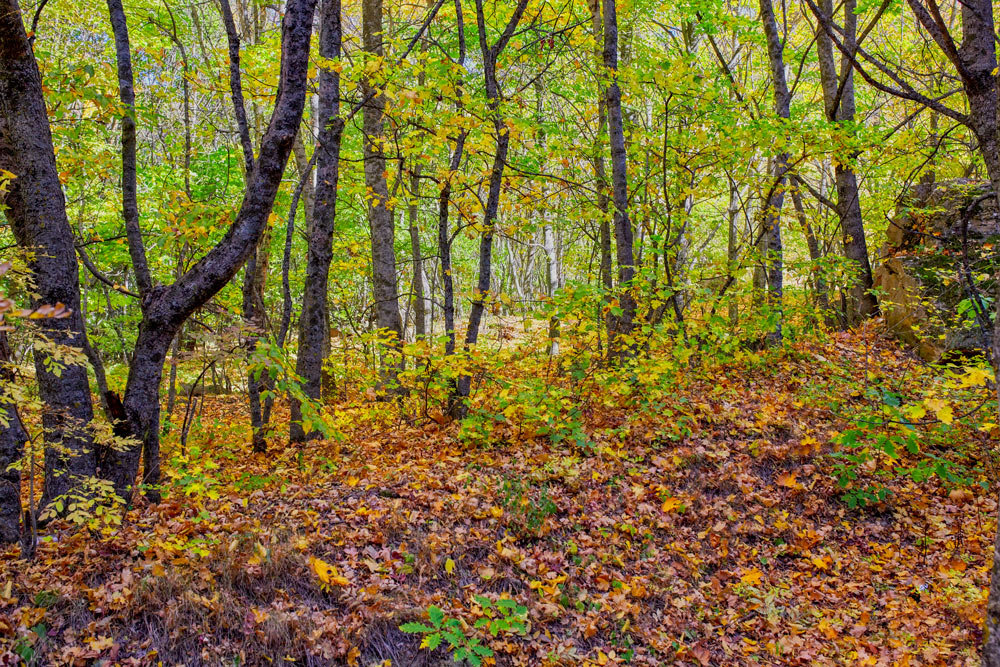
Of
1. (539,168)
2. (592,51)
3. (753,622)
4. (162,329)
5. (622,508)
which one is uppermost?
(592,51)

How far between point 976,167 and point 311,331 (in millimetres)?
15279

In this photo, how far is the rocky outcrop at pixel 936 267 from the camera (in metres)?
7.96

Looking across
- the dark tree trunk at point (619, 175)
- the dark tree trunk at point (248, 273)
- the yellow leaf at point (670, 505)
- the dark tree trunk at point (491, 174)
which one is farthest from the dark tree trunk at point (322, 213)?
the yellow leaf at point (670, 505)

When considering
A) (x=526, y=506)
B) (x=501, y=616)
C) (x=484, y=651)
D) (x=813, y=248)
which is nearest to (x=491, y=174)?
(x=526, y=506)

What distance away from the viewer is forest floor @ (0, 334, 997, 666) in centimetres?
352

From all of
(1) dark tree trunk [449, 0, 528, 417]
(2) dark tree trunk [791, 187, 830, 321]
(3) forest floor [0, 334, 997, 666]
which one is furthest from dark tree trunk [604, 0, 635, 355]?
(2) dark tree trunk [791, 187, 830, 321]

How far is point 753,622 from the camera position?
4.21m

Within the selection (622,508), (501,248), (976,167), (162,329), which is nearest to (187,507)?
(162,329)

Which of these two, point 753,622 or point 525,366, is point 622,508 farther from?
point 525,366

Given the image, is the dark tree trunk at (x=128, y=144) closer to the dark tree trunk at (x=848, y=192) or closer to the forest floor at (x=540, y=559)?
the forest floor at (x=540, y=559)

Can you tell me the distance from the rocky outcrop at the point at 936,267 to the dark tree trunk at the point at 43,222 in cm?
983

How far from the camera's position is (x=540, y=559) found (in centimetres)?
465

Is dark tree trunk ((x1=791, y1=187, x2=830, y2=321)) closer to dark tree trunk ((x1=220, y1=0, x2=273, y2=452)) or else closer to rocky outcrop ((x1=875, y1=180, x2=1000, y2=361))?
rocky outcrop ((x1=875, y1=180, x2=1000, y2=361))

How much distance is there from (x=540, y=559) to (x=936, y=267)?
8710 mm
